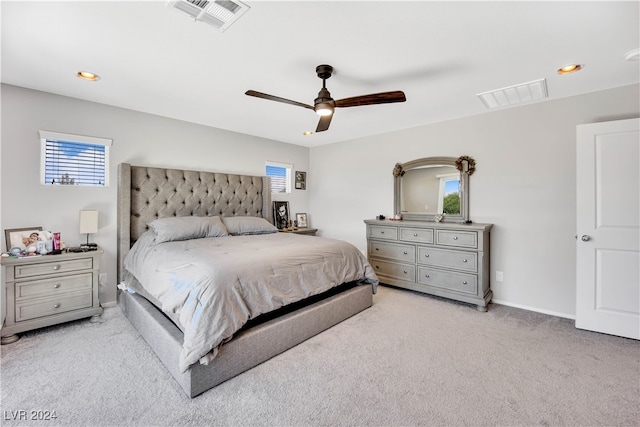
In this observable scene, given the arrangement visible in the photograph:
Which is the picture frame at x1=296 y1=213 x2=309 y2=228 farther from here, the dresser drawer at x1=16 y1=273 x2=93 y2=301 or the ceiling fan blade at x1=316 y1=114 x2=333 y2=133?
the dresser drawer at x1=16 y1=273 x2=93 y2=301

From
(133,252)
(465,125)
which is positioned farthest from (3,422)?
(465,125)

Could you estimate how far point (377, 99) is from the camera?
7.63 feet

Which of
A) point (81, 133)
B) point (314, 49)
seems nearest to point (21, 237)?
point (81, 133)

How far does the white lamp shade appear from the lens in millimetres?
2924

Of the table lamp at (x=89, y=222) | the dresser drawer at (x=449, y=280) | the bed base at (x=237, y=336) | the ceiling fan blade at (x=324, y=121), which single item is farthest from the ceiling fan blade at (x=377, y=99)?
the table lamp at (x=89, y=222)

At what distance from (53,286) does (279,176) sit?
344 centimetres

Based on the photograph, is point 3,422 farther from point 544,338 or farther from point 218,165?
point 544,338

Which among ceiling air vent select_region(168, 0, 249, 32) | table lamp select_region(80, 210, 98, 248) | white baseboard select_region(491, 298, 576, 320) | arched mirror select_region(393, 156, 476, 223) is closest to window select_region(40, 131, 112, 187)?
table lamp select_region(80, 210, 98, 248)

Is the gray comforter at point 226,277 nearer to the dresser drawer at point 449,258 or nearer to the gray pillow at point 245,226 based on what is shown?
the gray pillow at point 245,226

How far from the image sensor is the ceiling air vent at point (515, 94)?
2.73 metres

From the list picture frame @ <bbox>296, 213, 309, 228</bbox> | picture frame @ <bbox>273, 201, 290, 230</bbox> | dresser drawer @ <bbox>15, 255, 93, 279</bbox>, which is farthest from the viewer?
picture frame @ <bbox>296, 213, 309, 228</bbox>

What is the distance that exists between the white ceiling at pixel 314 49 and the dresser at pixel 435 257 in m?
1.53

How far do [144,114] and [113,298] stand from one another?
2.27 meters

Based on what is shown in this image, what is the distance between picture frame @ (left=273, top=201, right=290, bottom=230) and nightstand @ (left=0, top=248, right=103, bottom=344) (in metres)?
2.63
